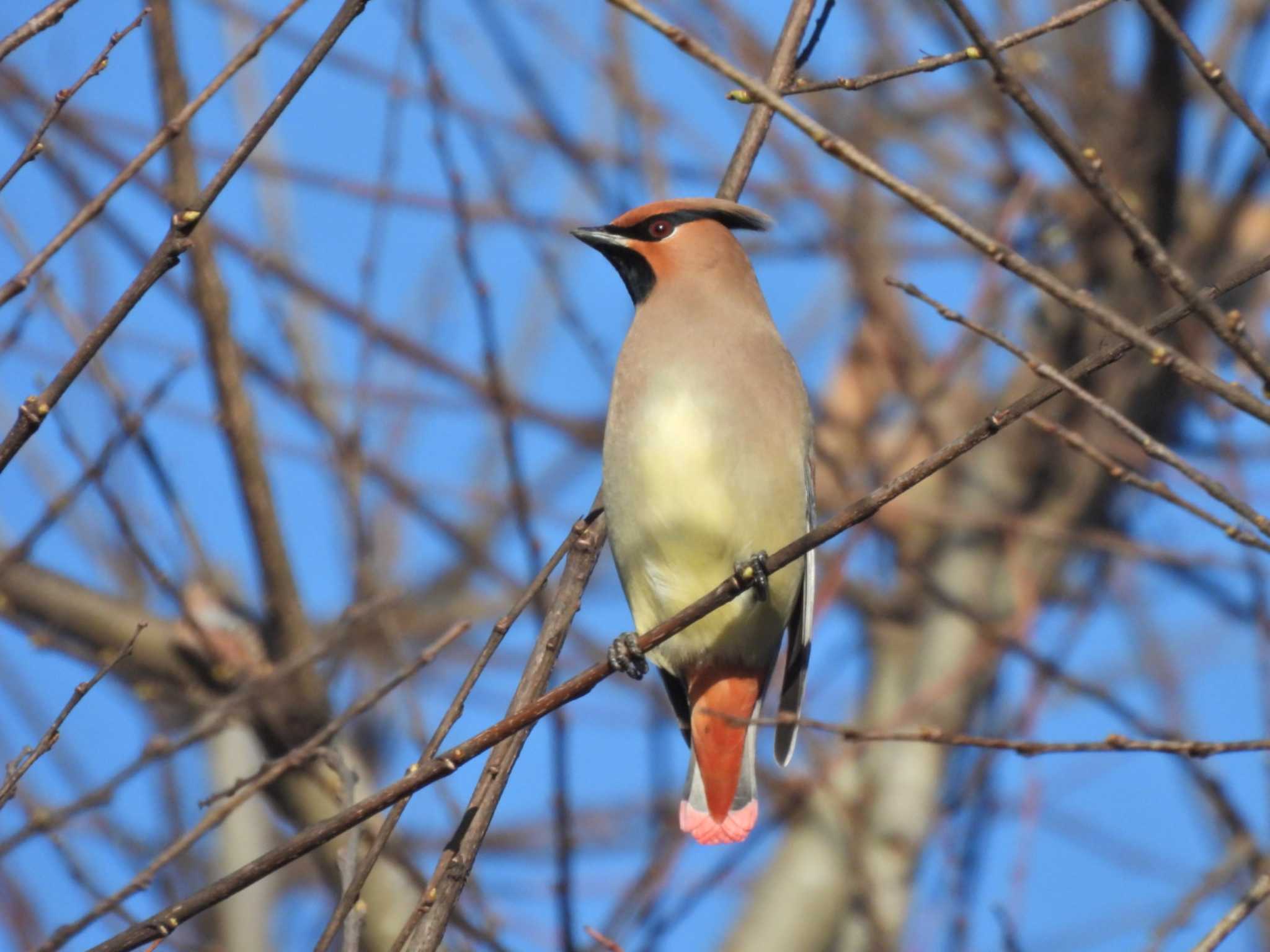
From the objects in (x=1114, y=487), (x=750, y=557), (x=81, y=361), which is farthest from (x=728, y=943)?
(x=81, y=361)

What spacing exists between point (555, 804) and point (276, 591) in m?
1.08

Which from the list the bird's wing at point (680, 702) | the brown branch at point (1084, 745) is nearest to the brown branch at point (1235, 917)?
the brown branch at point (1084, 745)

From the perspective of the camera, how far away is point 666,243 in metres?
3.59

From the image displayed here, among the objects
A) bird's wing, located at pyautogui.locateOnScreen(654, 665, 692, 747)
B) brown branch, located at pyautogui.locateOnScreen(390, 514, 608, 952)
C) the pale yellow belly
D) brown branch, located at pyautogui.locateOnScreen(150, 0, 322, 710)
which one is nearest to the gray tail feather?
bird's wing, located at pyautogui.locateOnScreen(654, 665, 692, 747)

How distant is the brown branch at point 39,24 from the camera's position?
1.81 metres

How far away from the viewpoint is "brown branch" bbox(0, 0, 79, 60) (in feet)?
5.94

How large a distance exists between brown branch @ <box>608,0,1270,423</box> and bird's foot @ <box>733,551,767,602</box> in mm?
614

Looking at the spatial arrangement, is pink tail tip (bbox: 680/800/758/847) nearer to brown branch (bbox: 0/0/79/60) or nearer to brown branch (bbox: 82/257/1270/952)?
brown branch (bbox: 82/257/1270/952)

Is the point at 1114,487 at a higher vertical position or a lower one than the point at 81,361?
higher

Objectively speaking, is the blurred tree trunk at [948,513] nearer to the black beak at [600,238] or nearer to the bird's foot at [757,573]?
the black beak at [600,238]

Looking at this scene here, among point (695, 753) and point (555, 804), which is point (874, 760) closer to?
point (695, 753)

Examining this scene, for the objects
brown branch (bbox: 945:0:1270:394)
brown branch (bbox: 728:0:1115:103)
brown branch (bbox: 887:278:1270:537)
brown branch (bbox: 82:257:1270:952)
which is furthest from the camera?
brown branch (bbox: 728:0:1115:103)

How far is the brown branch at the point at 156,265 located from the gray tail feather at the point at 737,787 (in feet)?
5.83

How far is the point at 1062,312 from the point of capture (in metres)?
5.50
